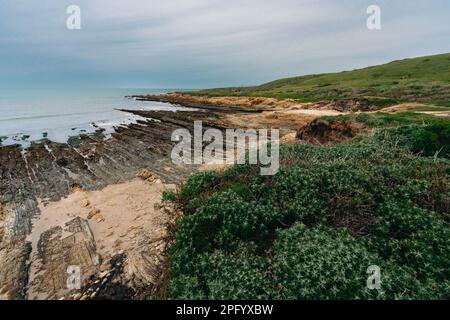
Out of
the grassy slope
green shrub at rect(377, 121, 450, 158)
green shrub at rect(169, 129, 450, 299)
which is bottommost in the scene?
green shrub at rect(169, 129, 450, 299)

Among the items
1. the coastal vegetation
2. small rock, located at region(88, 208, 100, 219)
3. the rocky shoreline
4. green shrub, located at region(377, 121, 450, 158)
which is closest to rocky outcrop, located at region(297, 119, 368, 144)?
green shrub, located at region(377, 121, 450, 158)

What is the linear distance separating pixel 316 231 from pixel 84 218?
9315 millimetres

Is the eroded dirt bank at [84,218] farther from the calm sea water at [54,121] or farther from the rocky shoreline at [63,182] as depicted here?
the calm sea water at [54,121]

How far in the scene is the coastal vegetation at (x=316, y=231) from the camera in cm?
549

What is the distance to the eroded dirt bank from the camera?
757 cm

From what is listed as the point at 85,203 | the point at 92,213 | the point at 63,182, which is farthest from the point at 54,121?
the point at 92,213

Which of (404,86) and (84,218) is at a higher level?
(404,86)

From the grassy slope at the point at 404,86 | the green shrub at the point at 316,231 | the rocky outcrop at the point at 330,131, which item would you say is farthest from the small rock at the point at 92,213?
the grassy slope at the point at 404,86

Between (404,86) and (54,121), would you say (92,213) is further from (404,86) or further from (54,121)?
(404,86)

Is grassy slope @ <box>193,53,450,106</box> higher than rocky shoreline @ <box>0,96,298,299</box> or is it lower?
higher

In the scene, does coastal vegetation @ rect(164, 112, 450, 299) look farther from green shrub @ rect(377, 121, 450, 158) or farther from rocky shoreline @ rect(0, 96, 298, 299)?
green shrub @ rect(377, 121, 450, 158)

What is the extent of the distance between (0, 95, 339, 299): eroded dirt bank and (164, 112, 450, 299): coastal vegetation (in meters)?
1.54

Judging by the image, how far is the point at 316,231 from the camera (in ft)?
21.2
